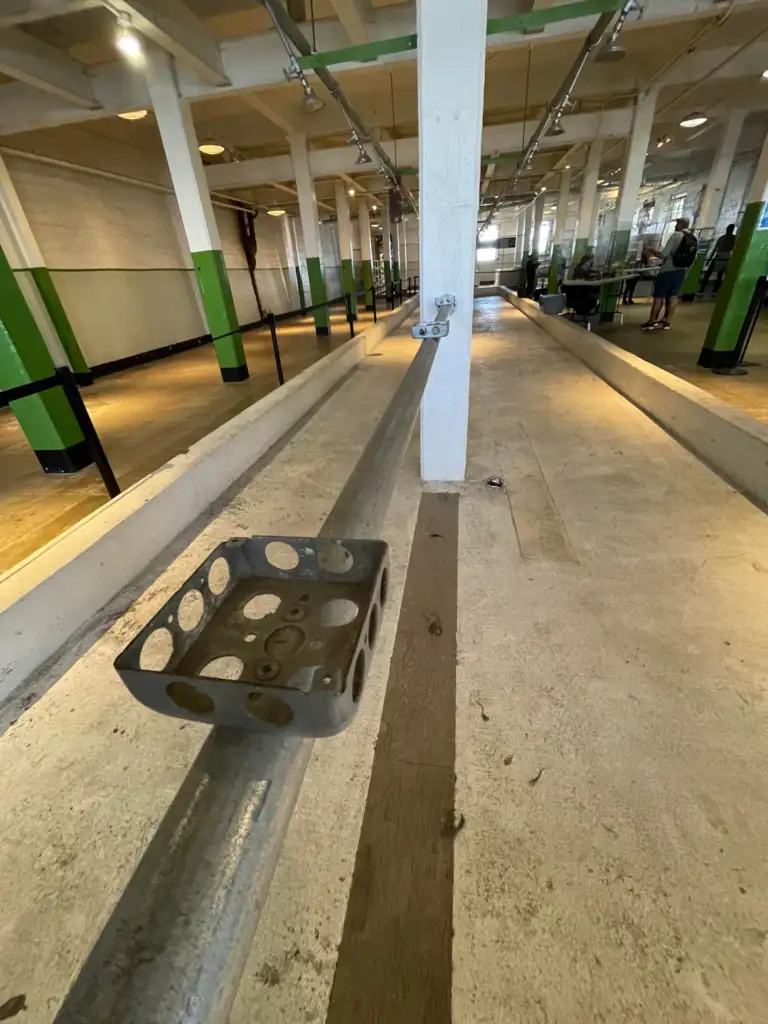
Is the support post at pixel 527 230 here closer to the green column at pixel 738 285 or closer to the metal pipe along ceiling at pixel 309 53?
the metal pipe along ceiling at pixel 309 53

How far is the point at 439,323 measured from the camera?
6.76 feet

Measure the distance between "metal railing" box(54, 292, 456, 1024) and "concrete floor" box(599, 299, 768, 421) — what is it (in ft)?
13.6

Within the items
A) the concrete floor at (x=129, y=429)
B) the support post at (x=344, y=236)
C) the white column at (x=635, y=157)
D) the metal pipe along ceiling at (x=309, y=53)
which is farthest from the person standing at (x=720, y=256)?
the concrete floor at (x=129, y=429)

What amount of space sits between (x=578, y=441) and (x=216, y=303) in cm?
490

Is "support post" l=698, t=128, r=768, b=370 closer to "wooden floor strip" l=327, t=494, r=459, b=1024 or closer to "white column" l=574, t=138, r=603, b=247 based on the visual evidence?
"wooden floor strip" l=327, t=494, r=459, b=1024

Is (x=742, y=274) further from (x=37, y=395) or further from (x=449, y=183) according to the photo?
(x=37, y=395)

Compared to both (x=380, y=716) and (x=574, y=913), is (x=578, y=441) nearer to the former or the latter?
(x=380, y=716)

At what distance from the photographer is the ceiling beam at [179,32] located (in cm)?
342

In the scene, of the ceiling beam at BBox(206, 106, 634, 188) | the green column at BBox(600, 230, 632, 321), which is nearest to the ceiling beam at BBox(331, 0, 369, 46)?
the ceiling beam at BBox(206, 106, 634, 188)

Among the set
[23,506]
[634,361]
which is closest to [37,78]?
[23,506]

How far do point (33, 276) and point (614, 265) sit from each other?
30.5 ft

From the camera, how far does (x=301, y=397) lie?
3951mm

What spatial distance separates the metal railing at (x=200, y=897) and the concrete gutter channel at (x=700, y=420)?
2664 millimetres

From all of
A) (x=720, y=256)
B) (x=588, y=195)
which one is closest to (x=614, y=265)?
(x=588, y=195)
